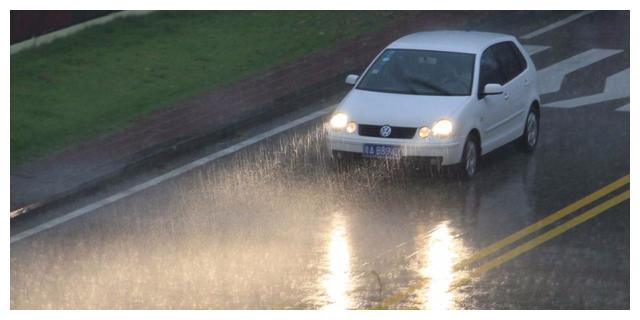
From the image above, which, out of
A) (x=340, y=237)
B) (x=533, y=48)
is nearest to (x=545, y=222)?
(x=340, y=237)

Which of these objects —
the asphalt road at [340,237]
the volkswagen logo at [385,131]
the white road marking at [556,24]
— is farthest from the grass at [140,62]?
the volkswagen logo at [385,131]

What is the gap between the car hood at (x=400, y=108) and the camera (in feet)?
50.9

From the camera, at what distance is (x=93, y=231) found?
14.2 m

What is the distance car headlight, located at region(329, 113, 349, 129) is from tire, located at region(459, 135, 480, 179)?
4.83 feet

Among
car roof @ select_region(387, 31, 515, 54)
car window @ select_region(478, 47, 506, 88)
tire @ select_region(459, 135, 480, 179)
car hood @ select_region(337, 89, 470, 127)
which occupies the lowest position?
tire @ select_region(459, 135, 480, 179)

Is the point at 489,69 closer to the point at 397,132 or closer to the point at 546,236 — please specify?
the point at 397,132

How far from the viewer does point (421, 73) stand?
16.5m

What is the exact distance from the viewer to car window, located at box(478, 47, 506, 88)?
53.8ft

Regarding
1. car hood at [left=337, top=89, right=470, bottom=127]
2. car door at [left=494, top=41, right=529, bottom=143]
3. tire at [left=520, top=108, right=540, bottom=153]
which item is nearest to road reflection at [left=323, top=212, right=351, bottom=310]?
car hood at [left=337, top=89, right=470, bottom=127]

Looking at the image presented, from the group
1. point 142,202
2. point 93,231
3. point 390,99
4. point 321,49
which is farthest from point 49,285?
point 321,49

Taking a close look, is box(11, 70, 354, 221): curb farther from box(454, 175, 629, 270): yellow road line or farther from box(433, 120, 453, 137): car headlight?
box(454, 175, 629, 270): yellow road line

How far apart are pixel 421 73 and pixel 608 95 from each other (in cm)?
456
